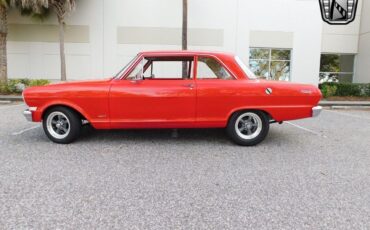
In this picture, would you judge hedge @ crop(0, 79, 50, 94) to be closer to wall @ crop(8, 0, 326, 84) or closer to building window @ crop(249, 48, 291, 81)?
wall @ crop(8, 0, 326, 84)

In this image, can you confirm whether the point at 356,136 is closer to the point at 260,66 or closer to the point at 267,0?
the point at 260,66

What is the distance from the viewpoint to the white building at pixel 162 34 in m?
14.0

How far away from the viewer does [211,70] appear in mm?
5090

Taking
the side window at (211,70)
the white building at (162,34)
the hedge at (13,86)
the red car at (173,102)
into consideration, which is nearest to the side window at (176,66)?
the red car at (173,102)

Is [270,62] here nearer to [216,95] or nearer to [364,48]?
[364,48]

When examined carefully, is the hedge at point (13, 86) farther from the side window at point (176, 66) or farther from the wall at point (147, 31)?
the side window at point (176, 66)

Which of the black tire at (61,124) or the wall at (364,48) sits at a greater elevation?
the wall at (364,48)

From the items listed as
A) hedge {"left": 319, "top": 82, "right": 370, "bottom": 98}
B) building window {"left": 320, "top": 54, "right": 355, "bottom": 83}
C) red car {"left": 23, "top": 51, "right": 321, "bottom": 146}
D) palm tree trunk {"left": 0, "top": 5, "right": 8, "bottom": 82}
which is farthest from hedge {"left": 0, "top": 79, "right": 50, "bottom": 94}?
building window {"left": 320, "top": 54, "right": 355, "bottom": 83}

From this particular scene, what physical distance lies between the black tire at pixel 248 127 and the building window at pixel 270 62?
1073 cm

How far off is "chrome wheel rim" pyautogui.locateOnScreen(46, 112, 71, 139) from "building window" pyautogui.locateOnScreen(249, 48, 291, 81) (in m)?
12.0

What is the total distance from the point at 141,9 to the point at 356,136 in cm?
1158

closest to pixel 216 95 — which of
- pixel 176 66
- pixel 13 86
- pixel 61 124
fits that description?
pixel 176 66

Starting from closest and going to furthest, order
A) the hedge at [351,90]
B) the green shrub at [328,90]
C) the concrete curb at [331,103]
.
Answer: the concrete curb at [331,103] → the green shrub at [328,90] → the hedge at [351,90]

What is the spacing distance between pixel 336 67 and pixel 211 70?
1483cm
